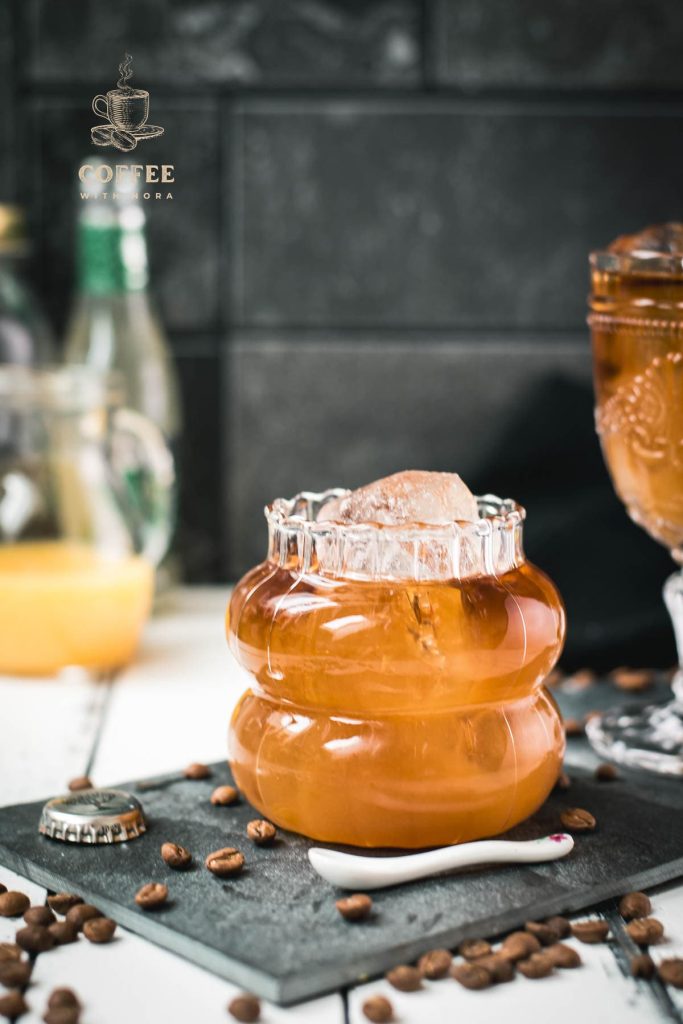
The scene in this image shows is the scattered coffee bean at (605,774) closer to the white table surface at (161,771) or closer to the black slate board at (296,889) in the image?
the black slate board at (296,889)

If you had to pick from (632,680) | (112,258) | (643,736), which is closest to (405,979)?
(643,736)

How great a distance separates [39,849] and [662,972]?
336mm

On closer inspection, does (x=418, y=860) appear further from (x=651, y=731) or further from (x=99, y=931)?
(x=651, y=731)

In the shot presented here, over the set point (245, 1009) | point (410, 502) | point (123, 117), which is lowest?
point (245, 1009)

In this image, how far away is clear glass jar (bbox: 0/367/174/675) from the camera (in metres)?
1.22

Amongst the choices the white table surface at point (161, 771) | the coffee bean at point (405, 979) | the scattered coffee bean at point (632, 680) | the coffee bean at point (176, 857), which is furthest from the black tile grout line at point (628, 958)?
the scattered coffee bean at point (632, 680)

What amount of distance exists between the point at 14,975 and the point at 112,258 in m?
1.00

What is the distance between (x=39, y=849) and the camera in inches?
30.7

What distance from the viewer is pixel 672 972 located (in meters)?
0.65

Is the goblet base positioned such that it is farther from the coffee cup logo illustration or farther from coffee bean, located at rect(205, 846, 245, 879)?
the coffee cup logo illustration

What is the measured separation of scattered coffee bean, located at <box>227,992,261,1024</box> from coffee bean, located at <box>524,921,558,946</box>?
15 centimetres

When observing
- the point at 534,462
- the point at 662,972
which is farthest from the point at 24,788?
the point at 534,462

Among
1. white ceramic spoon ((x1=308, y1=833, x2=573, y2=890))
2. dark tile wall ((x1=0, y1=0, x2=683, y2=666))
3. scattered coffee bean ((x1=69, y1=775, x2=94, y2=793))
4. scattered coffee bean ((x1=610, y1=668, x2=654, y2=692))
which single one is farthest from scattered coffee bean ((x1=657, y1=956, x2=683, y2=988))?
dark tile wall ((x1=0, y1=0, x2=683, y2=666))

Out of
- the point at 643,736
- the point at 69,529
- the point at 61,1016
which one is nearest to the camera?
the point at 61,1016
